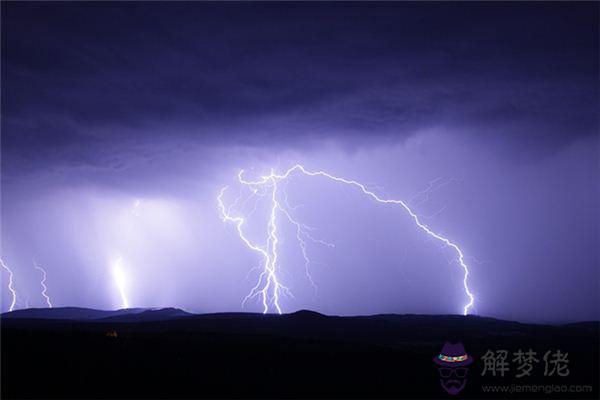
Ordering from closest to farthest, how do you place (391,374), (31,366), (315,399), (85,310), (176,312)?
(315,399)
(31,366)
(391,374)
(176,312)
(85,310)

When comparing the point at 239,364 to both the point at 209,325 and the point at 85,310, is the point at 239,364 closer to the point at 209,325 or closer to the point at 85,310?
the point at 209,325

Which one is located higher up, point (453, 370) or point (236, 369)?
point (236, 369)

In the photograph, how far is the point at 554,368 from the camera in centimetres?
1606

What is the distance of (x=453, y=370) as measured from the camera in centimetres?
1440

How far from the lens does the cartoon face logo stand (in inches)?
512

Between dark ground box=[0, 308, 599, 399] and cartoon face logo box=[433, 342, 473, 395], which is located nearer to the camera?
dark ground box=[0, 308, 599, 399]

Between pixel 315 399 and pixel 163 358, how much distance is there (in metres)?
5.66

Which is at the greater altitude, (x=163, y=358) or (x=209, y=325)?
(x=163, y=358)

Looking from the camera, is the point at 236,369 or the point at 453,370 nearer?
the point at 236,369

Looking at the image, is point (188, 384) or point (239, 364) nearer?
point (188, 384)

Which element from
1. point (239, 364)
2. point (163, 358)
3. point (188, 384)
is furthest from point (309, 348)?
point (188, 384)

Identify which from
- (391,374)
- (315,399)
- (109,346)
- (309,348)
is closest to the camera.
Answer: (315,399)

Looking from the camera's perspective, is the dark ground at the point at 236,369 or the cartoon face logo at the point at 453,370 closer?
the dark ground at the point at 236,369

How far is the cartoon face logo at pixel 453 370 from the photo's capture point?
13.0m
